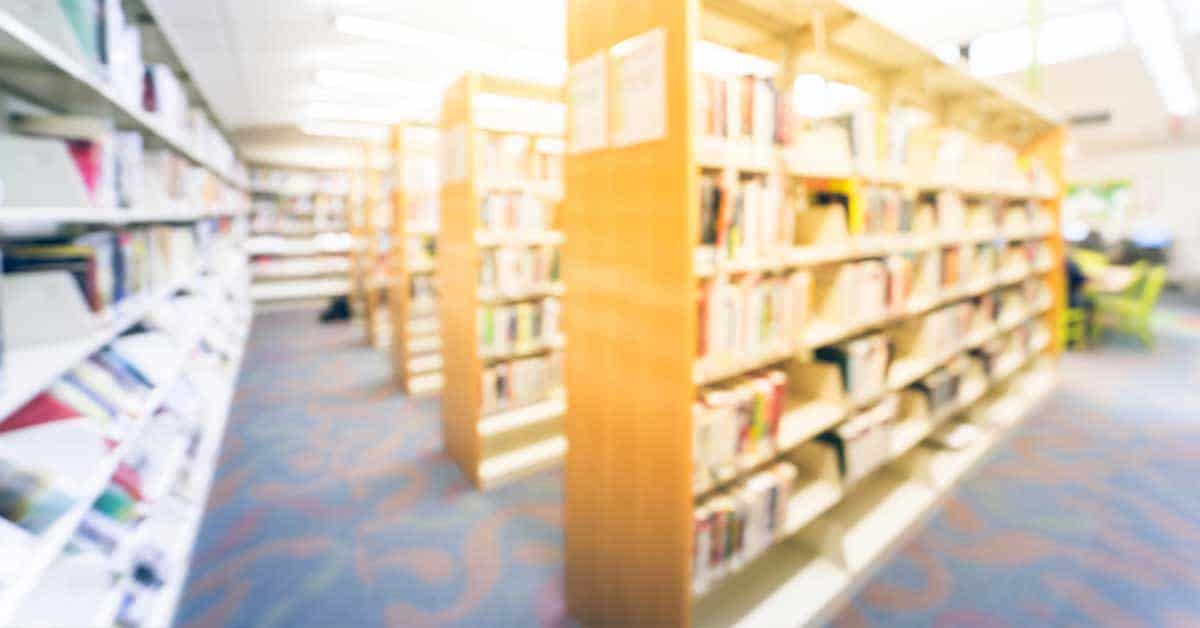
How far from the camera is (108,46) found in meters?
1.72

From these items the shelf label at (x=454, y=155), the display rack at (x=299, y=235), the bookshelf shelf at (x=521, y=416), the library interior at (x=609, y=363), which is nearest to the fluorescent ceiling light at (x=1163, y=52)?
the library interior at (x=609, y=363)

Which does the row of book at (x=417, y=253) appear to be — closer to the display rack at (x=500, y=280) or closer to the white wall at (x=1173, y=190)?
the display rack at (x=500, y=280)

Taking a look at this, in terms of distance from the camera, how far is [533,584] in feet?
6.97

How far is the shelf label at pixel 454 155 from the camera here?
2816 mm

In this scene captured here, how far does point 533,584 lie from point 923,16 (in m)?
5.10

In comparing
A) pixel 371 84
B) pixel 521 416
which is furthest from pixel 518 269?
pixel 371 84

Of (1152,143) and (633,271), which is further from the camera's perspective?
(1152,143)

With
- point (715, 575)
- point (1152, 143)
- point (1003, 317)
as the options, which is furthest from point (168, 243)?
point (1152, 143)

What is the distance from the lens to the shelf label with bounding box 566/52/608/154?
5.39 feet

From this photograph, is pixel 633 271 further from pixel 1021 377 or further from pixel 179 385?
Result: pixel 1021 377

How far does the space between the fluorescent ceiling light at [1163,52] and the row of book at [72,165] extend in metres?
5.54

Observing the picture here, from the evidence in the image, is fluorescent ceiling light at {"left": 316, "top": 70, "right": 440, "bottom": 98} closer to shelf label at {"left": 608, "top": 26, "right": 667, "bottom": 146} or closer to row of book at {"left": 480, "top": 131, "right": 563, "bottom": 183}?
row of book at {"left": 480, "top": 131, "right": 563, "bottom": 183}

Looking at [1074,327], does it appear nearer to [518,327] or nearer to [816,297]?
[816,297]

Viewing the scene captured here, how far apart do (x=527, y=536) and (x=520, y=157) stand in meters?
2.05
